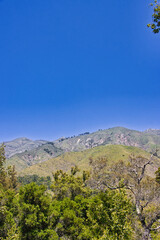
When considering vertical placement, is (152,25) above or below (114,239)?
above

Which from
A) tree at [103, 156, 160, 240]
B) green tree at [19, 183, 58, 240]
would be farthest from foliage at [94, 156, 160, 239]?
green tree at [19, 183, 58, 240]

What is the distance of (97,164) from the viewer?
61.0m

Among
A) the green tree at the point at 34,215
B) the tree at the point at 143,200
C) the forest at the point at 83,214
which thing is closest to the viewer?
the forest at the point at 83,214

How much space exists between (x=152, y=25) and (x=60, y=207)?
32410mm

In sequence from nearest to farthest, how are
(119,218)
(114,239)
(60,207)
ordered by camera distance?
1. (114,239)
2. (119,218)
3. (60,207)

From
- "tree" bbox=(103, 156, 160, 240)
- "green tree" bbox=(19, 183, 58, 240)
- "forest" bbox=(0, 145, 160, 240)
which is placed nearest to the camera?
"forest" bbox=(0, 145, 160, 240)

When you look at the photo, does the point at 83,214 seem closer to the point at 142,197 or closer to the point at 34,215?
the point at 34,215

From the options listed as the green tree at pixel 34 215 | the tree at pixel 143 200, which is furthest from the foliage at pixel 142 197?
the green tree at pixel 34 215

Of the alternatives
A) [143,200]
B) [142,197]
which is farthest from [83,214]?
[142,197]

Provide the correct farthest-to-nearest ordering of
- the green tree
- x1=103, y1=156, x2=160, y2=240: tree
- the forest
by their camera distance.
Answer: the green tree < x1=103, y1=156, x2=160, y2=240: tree < the forest

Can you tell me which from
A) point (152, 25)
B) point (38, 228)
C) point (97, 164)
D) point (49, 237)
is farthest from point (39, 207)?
point (97, 164)

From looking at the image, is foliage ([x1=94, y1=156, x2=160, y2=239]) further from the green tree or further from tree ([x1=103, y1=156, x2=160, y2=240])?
the green tree

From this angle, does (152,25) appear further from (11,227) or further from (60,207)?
(60,207)

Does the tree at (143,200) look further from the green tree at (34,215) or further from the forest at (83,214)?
the green tree at (34,215)
